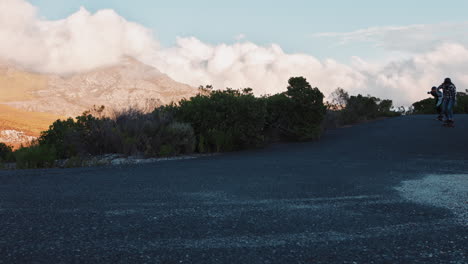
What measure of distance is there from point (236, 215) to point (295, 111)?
14982 mm

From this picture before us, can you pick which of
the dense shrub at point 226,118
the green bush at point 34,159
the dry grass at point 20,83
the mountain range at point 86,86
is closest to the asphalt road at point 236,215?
the green bush at point 34,159

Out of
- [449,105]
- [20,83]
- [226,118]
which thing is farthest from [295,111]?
[20,83]

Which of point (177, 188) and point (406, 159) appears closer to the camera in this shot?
point (177, 188)

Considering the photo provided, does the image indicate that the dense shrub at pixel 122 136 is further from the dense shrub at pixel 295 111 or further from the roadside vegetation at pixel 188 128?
the dense shrub at pixel 295 111

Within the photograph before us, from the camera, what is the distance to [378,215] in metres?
5.36

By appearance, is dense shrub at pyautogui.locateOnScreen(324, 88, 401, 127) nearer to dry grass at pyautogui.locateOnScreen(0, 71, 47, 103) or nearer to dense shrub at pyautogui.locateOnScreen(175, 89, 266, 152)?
dense shrub at pyautogui.locateOnScreen(175, 89, 266, 152)

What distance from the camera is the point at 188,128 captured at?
14.3 metres

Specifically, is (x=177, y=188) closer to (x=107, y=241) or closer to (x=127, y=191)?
(x=127, y=191)

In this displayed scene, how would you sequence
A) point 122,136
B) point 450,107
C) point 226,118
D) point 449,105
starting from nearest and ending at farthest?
point 122,136 → point 226,118 → point 449,105 → point 450,107

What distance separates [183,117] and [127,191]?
9.13m

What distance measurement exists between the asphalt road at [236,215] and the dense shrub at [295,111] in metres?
9.23

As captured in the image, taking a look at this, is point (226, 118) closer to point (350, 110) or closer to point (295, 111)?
point (295, 111)

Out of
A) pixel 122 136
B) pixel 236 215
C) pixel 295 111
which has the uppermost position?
pixel 295 111

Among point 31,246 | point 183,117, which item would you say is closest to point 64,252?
point 31,246
